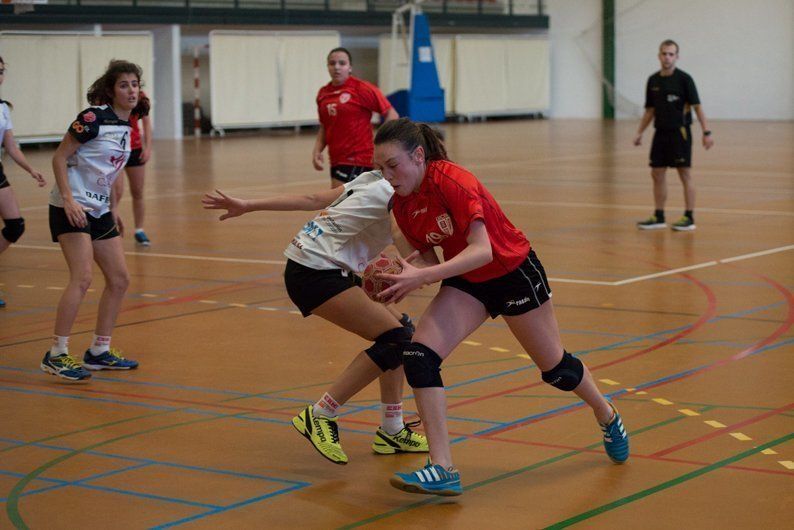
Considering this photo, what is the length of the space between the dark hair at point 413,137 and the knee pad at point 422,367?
0.79 m

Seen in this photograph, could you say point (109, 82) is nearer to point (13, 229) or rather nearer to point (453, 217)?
point (13, 229)

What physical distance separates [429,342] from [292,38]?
30502mm

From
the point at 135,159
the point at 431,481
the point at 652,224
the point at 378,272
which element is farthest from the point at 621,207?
the point at 431,481

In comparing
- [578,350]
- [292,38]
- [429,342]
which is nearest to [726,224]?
[578,350]

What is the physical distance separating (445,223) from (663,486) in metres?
1.43

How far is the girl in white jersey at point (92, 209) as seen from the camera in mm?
7188

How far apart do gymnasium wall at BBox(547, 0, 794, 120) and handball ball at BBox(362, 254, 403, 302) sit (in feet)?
114

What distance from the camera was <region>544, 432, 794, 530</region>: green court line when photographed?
4.66m

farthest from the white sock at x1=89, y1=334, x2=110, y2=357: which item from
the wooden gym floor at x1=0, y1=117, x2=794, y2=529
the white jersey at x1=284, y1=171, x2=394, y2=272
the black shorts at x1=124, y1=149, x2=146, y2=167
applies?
the black shorts at x1=124, y1=149, x2=146, y2=167

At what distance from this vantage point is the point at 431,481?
4793mm

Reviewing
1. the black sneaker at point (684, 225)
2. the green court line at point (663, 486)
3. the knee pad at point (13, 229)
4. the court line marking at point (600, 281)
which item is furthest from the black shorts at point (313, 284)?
the black sneaker at point (684, 225)

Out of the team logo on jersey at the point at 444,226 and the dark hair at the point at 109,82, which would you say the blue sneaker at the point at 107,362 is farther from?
the team logo on jersey at the point at 444,226

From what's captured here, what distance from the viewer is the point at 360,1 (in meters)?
37.2

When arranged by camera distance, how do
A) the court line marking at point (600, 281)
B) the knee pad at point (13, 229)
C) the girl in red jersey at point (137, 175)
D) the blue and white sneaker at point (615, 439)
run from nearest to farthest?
the blue and white sneaker at point (615, 439), the knee pad at point (13, 229), the court line marking at point (600, 281), the girl in red jersey at point (137, 175)
